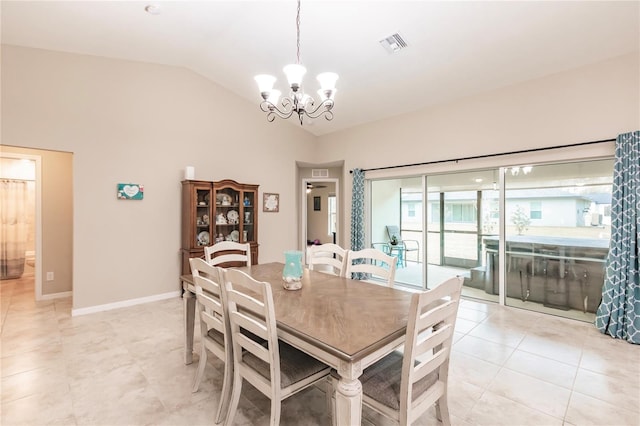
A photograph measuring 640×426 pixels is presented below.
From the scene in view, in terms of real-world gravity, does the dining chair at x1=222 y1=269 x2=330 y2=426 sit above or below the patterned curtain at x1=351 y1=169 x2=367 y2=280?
below

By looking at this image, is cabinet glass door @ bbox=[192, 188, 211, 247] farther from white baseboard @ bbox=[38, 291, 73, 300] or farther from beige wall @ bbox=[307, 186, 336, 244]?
beige wall @ bbox=[307, 186, 336, 244]

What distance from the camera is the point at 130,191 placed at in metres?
4.15

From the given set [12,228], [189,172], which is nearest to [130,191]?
[189,172]

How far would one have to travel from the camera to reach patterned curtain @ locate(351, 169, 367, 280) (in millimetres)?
5500

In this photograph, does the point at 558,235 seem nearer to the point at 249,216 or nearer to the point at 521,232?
the point at 521,232

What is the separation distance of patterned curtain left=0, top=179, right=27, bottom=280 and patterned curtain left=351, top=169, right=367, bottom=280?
5869 mm

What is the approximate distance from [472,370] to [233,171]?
4338mm

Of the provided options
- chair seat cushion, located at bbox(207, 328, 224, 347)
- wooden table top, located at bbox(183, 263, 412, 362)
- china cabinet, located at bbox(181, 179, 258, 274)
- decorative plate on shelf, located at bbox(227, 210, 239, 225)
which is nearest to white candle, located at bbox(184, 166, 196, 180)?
china cabinet, located at bbox(181, 179, 258, 274)

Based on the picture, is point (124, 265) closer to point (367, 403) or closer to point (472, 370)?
point (367, 403)

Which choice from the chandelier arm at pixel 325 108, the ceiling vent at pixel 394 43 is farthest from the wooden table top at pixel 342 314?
the ceiling vent at pixel 394 43

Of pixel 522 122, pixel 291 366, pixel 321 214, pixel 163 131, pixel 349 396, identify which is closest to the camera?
pixel 349 396

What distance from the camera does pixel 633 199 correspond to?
118 inches

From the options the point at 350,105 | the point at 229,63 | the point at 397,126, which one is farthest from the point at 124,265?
the point at 397,126

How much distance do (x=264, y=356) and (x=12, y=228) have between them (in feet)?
20.8
